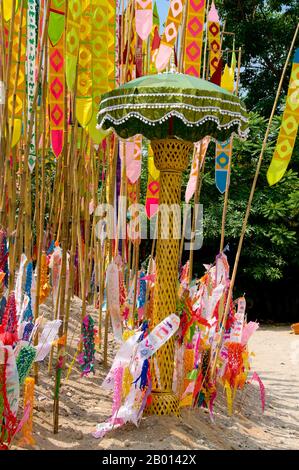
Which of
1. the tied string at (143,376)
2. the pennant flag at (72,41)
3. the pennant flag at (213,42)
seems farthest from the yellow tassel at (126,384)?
the pennant flag at (213,42)

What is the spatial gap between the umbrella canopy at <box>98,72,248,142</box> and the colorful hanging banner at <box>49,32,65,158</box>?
6.6 inches

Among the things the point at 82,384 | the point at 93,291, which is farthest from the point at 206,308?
the point at 93,291

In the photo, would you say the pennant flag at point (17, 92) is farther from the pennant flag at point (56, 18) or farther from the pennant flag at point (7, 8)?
the pennant flag at point (56, 18)

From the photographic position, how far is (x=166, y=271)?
101 inches

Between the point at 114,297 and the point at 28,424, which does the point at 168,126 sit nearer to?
the point at 114,297

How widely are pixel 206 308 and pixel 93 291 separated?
7.42ft

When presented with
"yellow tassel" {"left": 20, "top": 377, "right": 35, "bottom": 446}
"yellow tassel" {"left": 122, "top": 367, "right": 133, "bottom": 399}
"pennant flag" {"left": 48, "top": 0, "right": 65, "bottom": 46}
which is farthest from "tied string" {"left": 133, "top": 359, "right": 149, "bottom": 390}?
"pennant flag" {"left": 48, "top": 0, "right": 65, "bottom": 46}

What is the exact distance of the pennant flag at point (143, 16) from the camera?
2934 millimetres

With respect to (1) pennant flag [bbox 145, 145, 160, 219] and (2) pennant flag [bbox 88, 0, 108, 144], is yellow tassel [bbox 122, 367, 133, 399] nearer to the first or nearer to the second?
(2) pennant flag [bbox 88, 0, 108, 144]

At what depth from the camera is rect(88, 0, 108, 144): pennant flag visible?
2.50 m

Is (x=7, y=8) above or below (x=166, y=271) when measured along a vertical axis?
above

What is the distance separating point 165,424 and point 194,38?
1853 mm

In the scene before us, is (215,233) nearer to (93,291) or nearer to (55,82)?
(93,291)

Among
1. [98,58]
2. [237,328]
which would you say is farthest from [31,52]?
[237,328]
